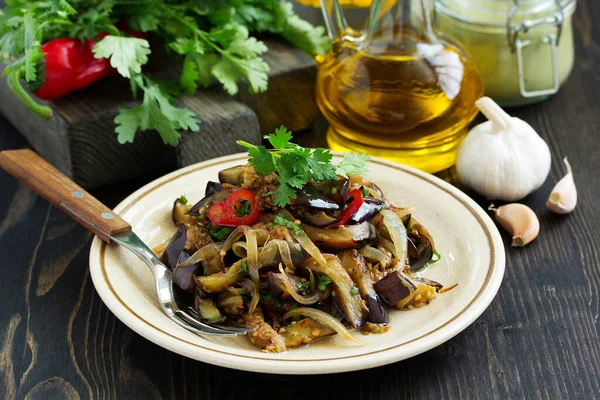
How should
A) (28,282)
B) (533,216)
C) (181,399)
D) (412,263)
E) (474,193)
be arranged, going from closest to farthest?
(181,399), (412,263), (28,282), (533,216), (474,193)

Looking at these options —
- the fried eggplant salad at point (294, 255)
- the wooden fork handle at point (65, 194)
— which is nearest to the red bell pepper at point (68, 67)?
the wooden fork handle at point (65, 194)

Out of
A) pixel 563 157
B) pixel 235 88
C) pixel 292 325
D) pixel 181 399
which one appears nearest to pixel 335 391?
pixel 292 325

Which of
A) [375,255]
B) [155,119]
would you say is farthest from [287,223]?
[155,119]

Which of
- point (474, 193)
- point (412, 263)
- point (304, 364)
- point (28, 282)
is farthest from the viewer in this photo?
point (474, 193)

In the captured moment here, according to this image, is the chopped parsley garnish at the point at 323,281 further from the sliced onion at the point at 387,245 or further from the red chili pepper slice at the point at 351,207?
the sliced onion at the point at 387,245

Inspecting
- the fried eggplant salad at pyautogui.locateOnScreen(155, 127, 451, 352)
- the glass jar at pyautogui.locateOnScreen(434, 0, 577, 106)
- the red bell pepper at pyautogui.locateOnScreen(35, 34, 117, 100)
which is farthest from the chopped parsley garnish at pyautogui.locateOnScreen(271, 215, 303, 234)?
the glass jar at pyautogui.locateOnScreen(434, 0, 577, 106)

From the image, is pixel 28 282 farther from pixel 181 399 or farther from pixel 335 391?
pixel 335 391

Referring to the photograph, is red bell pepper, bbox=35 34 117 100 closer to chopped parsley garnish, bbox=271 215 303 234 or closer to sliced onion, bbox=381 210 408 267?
chopped parsley garnish, bbox=271 215 303 234
